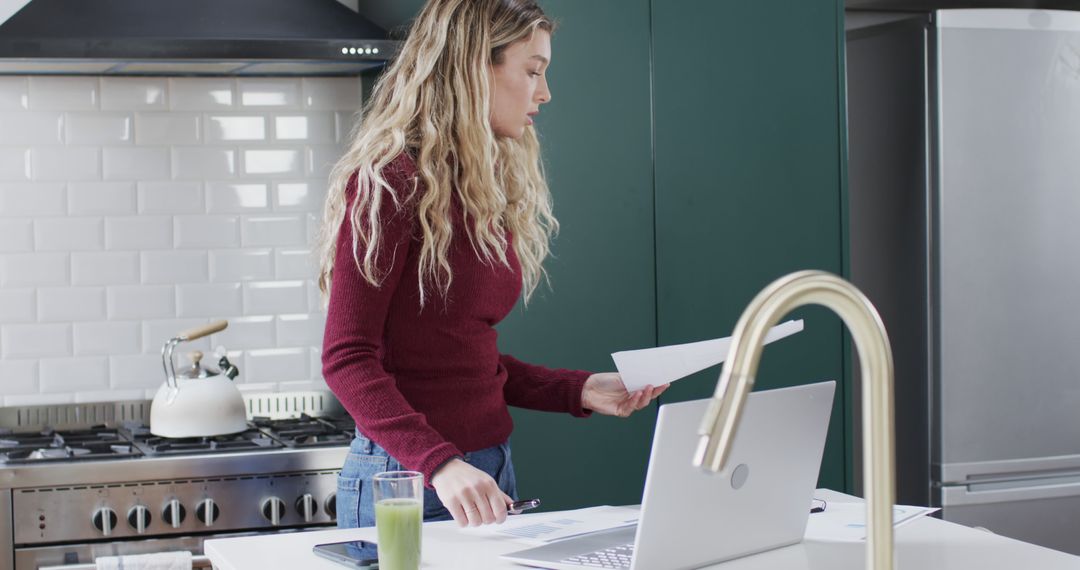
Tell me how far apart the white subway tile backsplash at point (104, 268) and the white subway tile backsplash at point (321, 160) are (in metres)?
0.52

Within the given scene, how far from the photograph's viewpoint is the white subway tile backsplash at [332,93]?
331cm

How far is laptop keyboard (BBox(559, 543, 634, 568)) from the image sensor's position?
1515mm

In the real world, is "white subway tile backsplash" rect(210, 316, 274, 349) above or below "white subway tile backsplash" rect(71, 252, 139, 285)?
below

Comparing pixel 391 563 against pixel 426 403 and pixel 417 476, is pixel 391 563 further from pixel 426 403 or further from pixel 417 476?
pixel 426 403

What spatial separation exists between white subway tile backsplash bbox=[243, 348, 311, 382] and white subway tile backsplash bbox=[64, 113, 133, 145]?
2.17ft

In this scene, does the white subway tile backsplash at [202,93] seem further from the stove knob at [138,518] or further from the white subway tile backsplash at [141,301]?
the stove knob at [138,518]

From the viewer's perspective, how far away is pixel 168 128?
3.20 metres

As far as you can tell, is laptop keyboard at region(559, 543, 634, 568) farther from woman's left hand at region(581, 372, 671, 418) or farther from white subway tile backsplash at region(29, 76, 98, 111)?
white subway tile backsplash at region(29, 76, 98, 111)

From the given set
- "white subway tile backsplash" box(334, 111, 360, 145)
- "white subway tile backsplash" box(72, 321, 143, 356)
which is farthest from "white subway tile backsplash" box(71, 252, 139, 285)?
"white subway tile backsplash" box(334, 111, 360, 145)

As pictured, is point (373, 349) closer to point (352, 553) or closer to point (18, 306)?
point (352, 553)

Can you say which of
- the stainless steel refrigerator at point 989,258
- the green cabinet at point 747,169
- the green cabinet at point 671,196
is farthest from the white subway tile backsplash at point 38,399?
the stainless steel refrigerator at point 989,258

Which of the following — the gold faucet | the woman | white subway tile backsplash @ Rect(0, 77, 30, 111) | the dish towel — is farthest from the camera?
white subway tile backsplash @ Rect(0, 77, 30, 111)

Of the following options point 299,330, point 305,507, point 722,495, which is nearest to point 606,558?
point 722,495

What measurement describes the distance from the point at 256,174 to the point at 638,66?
3.56 feet
